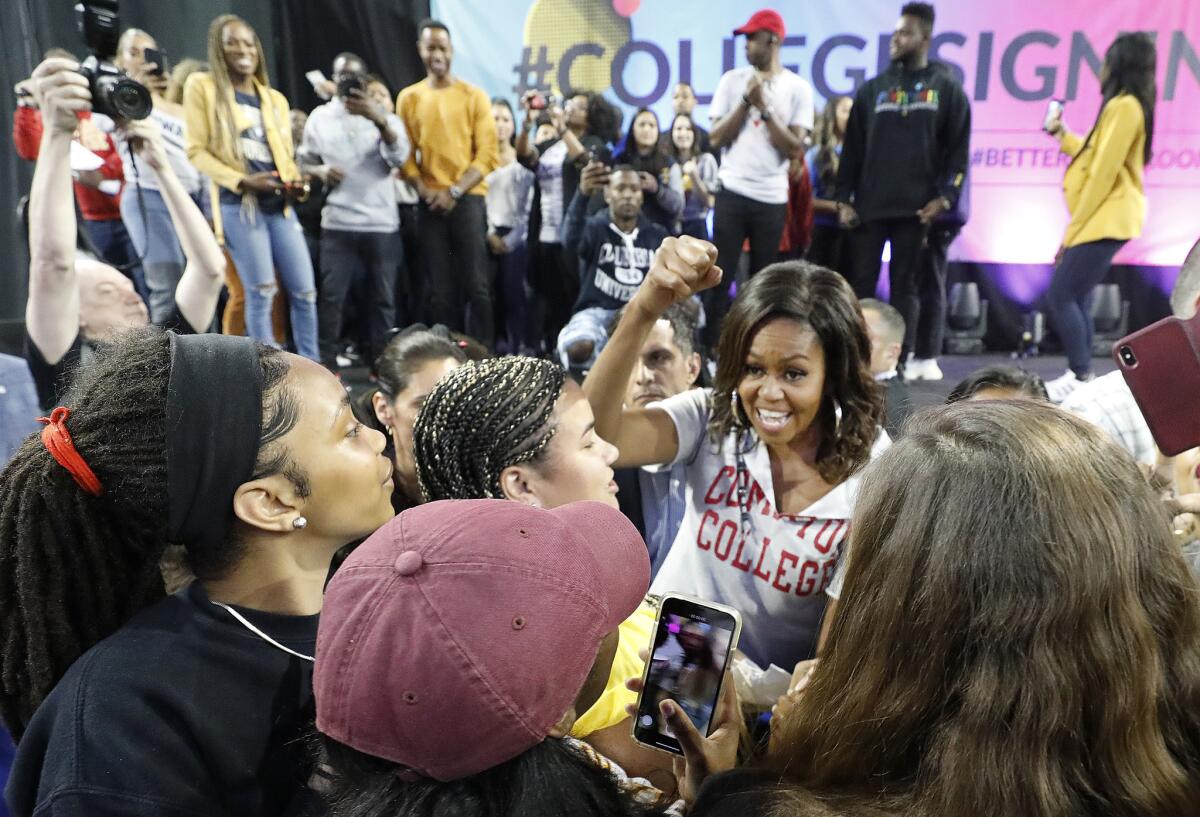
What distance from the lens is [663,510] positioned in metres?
2.31

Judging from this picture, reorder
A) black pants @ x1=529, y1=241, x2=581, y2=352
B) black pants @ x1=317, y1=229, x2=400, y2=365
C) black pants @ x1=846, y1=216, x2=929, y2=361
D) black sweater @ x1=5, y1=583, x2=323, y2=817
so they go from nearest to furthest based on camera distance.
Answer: black sweater @ x1=5, y1=583, x2=323, y2=817
black pants @ x1=846, y1=216, x2=929, y2=361
black pants @ x1=317, y1=229, x2=400, y2=365
black pants @ x1=529, y1=241, x2=581, y2=352

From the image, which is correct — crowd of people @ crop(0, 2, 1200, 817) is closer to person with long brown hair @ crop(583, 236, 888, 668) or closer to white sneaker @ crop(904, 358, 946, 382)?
person with long brown hair @ crop(583, 236, 888, 668)

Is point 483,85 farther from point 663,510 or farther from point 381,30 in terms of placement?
point 663,510

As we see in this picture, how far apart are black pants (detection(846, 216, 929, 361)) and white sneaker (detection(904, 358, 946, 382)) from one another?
301mm

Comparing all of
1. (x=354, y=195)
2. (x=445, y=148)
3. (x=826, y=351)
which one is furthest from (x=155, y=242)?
(x=826, y=351)

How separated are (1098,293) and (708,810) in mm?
6532

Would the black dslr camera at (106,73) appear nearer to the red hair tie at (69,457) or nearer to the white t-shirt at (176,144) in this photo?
the white t-shirt at (176,144)

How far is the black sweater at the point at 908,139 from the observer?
473 cm

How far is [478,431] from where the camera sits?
141 cm

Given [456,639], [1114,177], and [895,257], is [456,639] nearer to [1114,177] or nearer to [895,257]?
[895,257]

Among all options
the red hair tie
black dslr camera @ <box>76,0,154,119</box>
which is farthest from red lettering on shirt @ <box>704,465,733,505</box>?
black dslr camera @ <box>76,0,154,119</box>

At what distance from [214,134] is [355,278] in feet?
4.00

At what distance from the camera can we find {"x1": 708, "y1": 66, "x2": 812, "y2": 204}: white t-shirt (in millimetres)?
4891

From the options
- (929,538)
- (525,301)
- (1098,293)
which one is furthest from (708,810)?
(1098,293)
